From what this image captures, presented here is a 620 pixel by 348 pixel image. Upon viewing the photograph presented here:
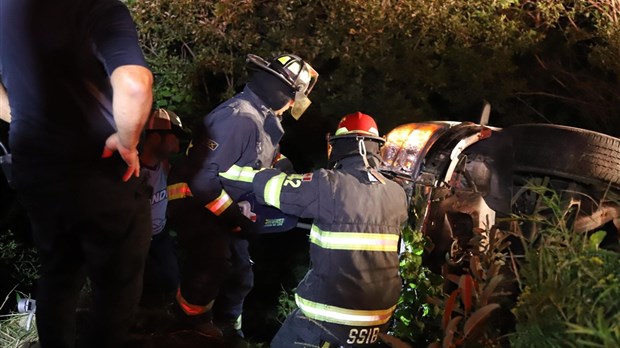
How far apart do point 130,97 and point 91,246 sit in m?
0.75

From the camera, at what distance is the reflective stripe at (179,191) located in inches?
160

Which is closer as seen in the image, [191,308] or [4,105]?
[4,105]

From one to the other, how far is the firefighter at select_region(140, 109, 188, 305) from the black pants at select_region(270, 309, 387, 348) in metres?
1.46

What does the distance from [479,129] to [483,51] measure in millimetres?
2934

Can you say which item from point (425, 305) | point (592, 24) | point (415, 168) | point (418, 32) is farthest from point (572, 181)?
point (592, 24)

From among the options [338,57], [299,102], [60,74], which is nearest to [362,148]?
[299,102]

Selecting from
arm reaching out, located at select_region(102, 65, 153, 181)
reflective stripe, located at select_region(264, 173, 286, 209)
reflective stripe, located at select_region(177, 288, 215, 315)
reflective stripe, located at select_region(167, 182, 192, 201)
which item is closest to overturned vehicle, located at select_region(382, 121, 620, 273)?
reflective stripe, located at select_region(264, 173, 286, 209)

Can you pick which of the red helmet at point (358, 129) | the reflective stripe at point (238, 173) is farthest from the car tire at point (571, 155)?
the reflective stripe at point (238, 173)

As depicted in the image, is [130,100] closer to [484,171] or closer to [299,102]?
[299,102]

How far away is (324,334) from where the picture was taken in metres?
3.12

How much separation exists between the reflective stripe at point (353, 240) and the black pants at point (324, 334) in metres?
0.41

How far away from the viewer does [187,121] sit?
6.04m

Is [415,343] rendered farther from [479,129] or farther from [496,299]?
[479,129]

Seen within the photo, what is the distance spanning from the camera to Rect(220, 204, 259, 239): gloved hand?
3.95 meters
